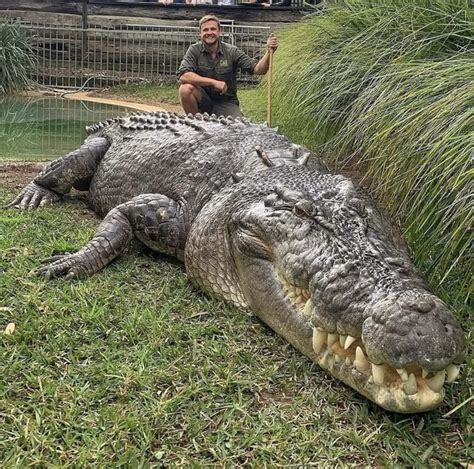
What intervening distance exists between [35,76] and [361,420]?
1324cm

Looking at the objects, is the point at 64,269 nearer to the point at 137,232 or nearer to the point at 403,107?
the point at 137,232

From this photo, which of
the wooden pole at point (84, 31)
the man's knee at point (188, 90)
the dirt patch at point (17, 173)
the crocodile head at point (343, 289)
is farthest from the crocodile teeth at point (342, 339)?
the wooden pole at point (84, 31)

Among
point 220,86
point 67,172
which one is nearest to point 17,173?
point 67,172

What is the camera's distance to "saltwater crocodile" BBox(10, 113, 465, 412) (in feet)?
6.19

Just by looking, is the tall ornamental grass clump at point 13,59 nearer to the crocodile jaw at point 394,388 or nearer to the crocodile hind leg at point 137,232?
the crocodile hind leg at point 137,232

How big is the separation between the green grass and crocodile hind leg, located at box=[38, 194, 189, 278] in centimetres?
35

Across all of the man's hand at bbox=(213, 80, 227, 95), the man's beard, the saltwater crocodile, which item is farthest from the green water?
the saltwater crocodile

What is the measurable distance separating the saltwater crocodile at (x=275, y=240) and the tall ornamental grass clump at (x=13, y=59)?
8771mm

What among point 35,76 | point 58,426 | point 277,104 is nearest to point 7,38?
point 35,76

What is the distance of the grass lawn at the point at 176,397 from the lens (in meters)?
1.90

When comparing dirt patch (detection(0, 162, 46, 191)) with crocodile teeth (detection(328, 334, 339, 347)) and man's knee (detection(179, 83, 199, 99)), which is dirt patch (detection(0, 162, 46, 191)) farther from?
crocodile teeth (detection(328, 334, 339, 347))

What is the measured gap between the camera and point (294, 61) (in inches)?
229

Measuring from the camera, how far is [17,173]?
5836 millimetres

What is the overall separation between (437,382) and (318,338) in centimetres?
44
